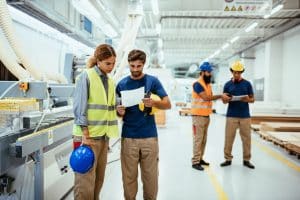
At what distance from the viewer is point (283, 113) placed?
1035cm

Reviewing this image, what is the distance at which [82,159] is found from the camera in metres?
2.25

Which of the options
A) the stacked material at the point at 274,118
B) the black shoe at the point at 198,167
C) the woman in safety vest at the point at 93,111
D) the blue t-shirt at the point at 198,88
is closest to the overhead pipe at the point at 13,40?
the woman in safety vest at the point at 93,111

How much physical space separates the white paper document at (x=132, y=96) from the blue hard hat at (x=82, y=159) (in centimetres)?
57

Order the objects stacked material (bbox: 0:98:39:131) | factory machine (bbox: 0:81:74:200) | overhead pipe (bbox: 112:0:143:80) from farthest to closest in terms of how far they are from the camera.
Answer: overhead pipe (bbox: 112:0:143:80) → stacked material (bbox: 0:98:39:131) → factory machine (bbox: 0:81:74:200)

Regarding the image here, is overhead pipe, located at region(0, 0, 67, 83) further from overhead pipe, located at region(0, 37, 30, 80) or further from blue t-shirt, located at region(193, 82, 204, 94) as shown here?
blue t-shirt, located at region(193, 82, 204, 94)

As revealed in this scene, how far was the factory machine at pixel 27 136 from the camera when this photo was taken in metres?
2.17

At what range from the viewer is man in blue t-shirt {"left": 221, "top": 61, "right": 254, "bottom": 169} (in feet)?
A: 16.0

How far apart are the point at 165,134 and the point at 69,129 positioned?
583cm

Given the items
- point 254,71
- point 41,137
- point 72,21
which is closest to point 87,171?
point 41,137

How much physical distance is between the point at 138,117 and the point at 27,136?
3.18 feet

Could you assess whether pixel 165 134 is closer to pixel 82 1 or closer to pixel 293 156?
pixel 293 156

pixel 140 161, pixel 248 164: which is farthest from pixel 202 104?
pixel 140 161

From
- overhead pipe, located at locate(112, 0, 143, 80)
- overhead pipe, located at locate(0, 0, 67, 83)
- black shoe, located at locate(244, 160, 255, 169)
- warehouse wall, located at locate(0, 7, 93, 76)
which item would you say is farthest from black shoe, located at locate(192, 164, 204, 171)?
overhead pipe, located at locate(0, 0, 67, 83)

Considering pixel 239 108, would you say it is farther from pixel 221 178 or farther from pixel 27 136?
pixel 27 136
